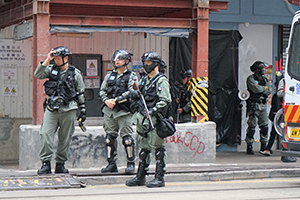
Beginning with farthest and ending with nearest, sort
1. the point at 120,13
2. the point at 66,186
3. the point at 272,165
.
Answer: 1. the point at 120,13
2. the point at 272,165
3. the point at 66,186

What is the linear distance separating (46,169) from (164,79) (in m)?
2.40

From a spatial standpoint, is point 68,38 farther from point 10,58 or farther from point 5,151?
point 5,151

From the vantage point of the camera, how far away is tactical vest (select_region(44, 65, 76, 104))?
9.35 m

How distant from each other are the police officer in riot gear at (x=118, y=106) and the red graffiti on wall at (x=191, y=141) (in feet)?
5.28

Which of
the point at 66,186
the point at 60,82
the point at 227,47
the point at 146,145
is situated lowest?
the point at 66,186

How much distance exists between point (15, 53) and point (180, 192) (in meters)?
5.74

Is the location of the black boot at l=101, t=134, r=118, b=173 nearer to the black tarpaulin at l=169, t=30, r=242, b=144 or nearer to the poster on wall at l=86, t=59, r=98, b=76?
the poster on wall at l=86, t=59, r=98, b=76

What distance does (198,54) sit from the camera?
11.2 m

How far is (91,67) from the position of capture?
1306 cm

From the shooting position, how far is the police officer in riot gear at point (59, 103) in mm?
9305

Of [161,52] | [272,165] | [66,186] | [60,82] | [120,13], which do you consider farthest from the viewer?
[161,52]

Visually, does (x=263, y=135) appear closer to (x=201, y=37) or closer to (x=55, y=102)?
(x=201, y=37)

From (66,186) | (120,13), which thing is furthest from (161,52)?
(66,186)

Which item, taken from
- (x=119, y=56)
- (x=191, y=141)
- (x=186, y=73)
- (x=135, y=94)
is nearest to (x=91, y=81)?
(x=186, y=73)
